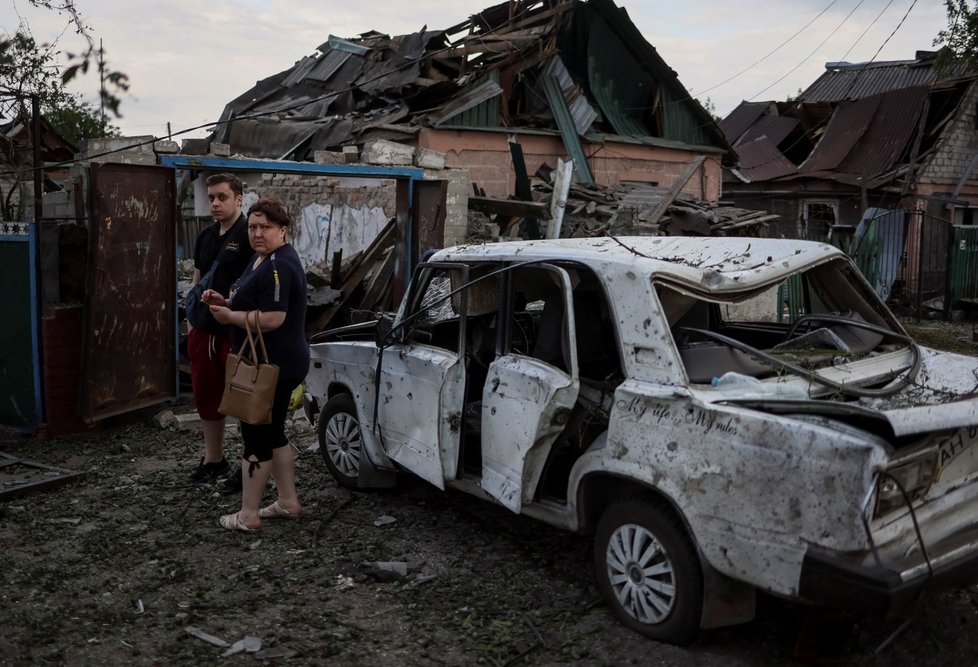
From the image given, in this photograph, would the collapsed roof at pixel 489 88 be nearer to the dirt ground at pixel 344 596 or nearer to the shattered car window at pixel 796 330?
the dirt ground at pixel 344 596

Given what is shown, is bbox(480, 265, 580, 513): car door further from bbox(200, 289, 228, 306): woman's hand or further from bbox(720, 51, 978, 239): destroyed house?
bbox(720, 51, 978, 239): destroyed house

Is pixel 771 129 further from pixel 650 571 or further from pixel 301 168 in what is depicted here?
pixel 650 571

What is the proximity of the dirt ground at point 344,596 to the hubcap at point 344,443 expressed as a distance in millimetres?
190

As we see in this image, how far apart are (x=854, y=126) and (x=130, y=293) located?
70.4 feet

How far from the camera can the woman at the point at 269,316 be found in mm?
4809

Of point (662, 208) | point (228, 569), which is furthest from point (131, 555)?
point (662, 208)

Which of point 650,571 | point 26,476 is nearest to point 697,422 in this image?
point 650,571

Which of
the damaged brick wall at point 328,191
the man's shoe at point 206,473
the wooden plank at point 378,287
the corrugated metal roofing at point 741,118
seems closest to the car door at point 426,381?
the man's shoe at point 206,473

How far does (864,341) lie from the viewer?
4293 millimetres

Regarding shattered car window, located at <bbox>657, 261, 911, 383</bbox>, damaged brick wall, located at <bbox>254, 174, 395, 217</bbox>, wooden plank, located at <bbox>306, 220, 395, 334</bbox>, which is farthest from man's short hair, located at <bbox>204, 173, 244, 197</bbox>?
damaged brick wall, located at <bbox>254, 174, 395, 217</bbox>

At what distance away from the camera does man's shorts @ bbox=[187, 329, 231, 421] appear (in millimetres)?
5613

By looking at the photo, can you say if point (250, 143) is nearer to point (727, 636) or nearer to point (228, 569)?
point (228, 569)

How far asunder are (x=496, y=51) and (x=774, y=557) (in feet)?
47.9

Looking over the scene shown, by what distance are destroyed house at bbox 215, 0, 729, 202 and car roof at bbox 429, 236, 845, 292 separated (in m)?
10.8
